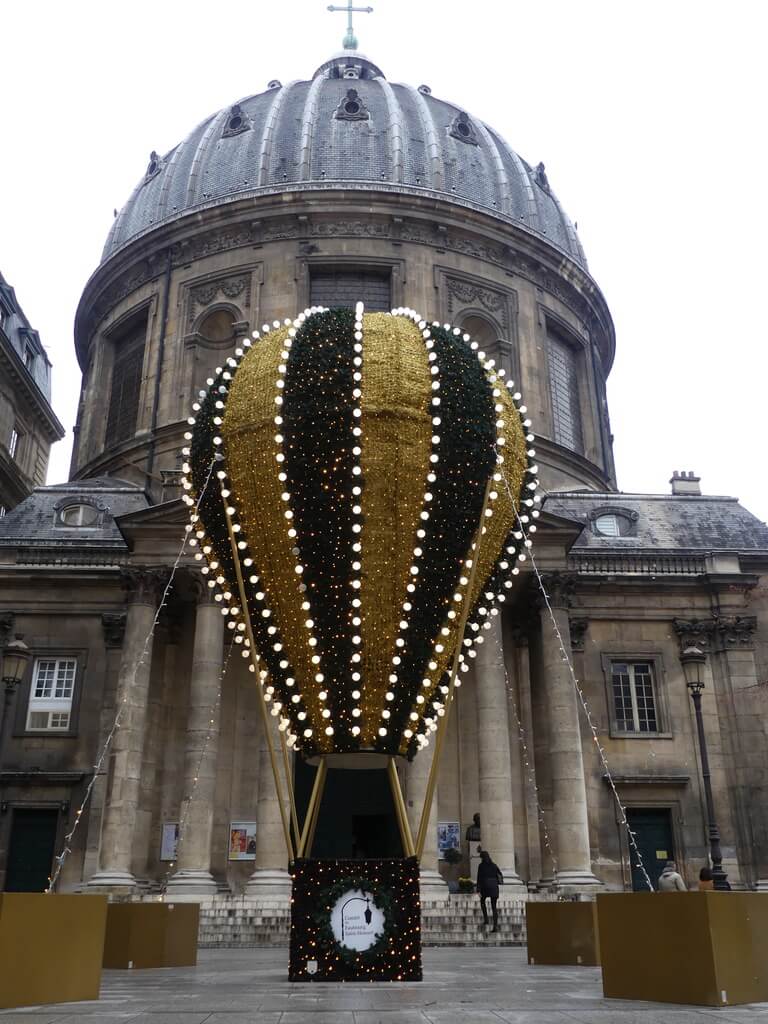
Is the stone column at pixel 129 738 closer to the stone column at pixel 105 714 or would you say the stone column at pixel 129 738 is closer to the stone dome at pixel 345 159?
the stone column at pixel 105 714

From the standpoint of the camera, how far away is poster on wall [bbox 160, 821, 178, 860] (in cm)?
2722

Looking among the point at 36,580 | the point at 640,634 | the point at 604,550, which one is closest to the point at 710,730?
the point at 640,634

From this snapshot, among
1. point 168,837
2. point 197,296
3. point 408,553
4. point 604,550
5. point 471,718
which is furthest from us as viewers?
point 197,296

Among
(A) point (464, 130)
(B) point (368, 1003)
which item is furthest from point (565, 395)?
(B) point (368, 1003)

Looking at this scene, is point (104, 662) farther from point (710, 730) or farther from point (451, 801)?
point (710, 730)

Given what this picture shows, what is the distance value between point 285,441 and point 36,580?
20.3 metres

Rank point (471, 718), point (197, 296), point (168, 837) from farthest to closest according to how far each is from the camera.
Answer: point (197, 296) → point (471, 718) → point (168, 837)

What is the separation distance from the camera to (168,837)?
27516mm

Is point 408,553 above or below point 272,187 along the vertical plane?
below

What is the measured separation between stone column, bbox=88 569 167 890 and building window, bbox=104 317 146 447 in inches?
455

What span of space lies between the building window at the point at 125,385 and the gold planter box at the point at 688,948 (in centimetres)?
3090

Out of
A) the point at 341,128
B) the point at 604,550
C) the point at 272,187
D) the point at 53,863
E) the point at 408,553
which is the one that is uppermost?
the point at 341,128

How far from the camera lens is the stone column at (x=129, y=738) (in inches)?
997

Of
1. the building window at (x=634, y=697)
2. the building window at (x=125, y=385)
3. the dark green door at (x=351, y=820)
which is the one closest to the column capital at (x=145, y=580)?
the dark green door at (x=351, y=820)
